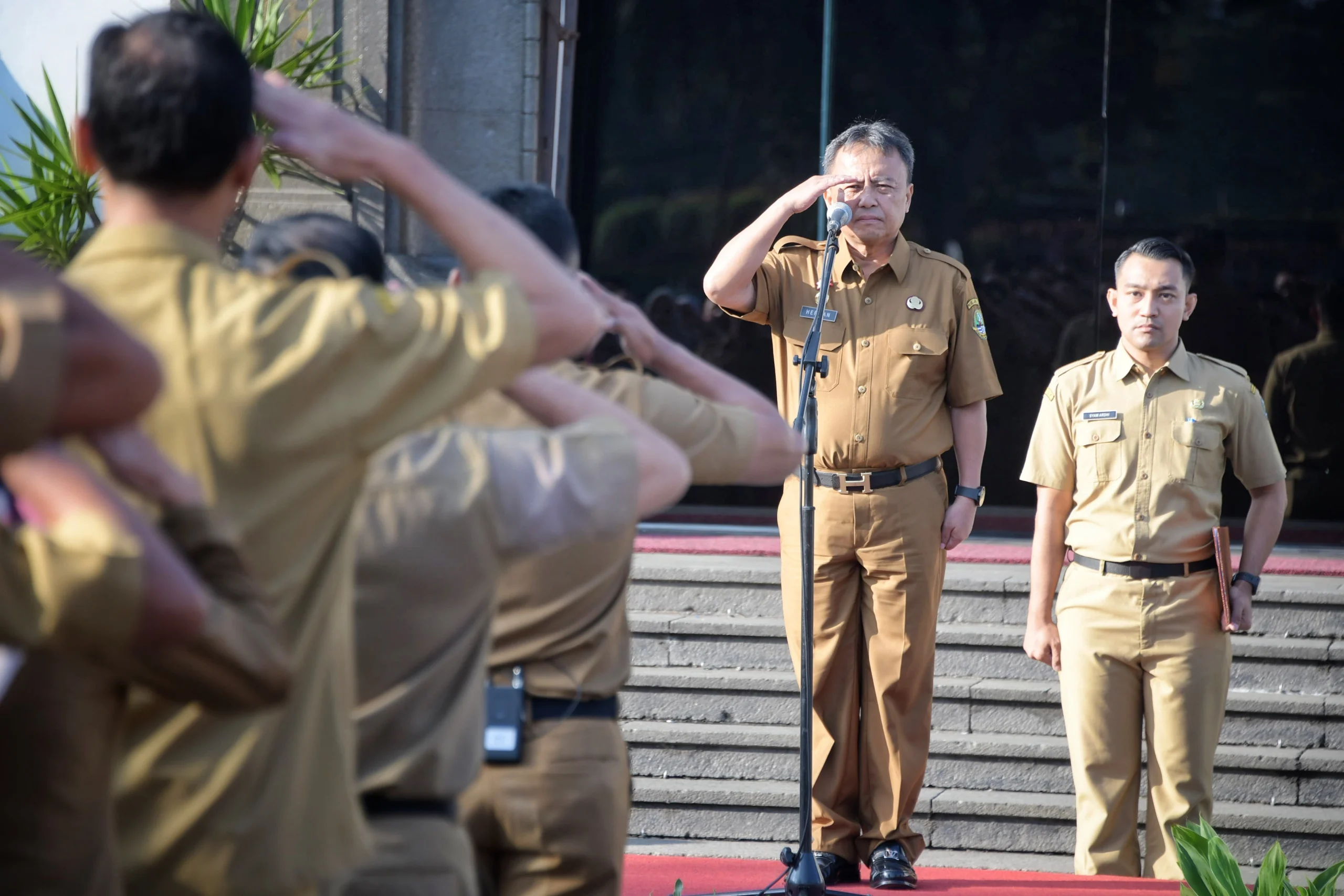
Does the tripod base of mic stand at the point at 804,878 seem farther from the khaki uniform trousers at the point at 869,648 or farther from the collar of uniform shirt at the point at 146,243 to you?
the collar of uniform shirt at the point at 146,243

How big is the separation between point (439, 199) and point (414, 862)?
0.75 metres

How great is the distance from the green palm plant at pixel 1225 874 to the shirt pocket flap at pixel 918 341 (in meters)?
1.67

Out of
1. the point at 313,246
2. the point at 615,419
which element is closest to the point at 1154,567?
the point at 615,419

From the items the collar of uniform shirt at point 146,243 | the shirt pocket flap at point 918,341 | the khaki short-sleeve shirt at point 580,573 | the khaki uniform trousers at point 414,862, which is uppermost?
the collar of uniform shirt at point 146,243

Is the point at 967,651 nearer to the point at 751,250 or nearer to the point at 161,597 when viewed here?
the point at 751,250

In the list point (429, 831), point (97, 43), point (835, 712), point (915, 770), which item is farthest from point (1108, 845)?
point (97, 43)

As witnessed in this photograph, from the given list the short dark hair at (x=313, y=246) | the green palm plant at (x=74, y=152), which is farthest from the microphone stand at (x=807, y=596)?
the green palm plant at (x=74, y=152)

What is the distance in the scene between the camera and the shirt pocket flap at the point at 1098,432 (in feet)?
14.7

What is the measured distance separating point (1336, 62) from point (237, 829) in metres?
6.97

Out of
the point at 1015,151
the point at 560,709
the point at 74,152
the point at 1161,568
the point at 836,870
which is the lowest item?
the point at 836,870

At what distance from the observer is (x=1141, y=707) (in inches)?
176

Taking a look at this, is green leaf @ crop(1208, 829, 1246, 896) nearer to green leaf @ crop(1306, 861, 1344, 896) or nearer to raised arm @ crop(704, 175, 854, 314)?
green leaf @ crop(1306, 861, 1344, 896)

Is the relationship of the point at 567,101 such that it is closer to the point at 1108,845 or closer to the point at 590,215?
the point at 590,215

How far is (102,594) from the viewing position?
1179 millimetres
